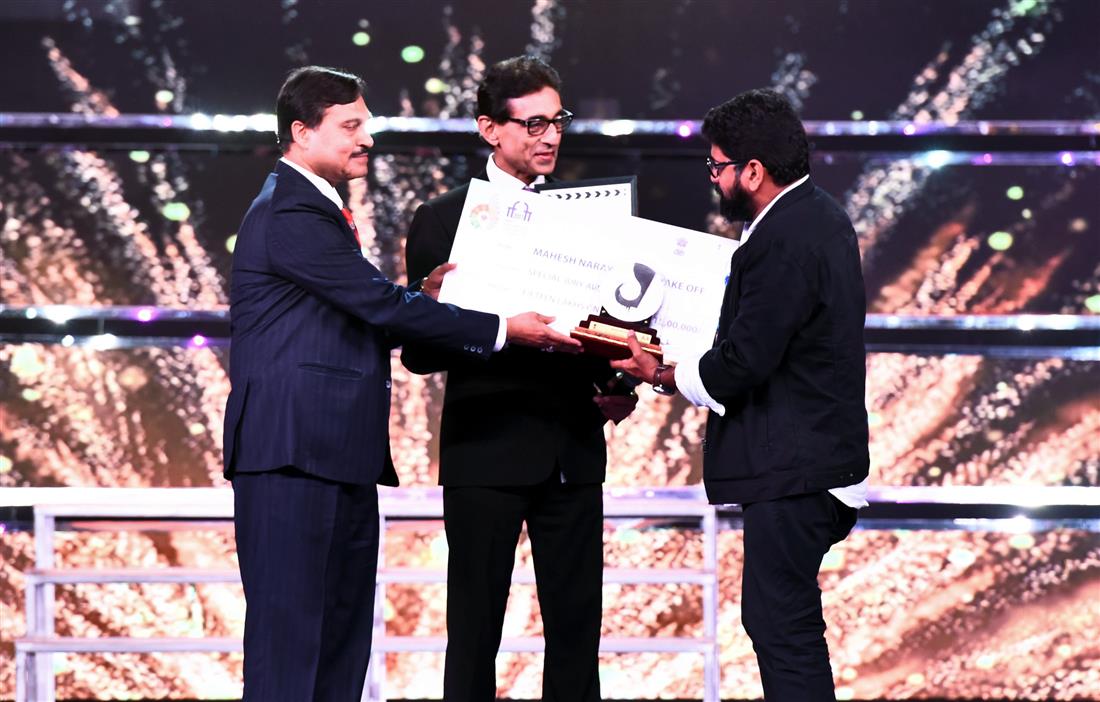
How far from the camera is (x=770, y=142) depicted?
2367 millimetres

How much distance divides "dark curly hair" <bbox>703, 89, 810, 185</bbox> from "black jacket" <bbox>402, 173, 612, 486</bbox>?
1.79 feet

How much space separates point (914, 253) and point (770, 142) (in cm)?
138

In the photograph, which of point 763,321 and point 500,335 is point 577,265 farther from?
point 763,321

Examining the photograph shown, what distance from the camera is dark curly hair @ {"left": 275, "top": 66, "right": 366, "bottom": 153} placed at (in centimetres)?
234

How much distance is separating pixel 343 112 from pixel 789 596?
45.4 inches

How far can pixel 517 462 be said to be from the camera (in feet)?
8.39

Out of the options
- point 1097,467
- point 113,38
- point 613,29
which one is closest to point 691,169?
point 613,29

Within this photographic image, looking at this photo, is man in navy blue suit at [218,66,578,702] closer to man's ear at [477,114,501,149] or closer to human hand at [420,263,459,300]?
human hand at [420,263,459,300]

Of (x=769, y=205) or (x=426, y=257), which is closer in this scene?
(x=769, y=205)

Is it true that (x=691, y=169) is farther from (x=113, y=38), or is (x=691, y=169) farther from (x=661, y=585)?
(x=113, y=38)

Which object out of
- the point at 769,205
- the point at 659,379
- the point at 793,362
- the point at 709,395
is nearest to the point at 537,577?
the point at 659,379

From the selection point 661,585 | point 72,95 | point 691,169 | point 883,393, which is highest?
point 72,95

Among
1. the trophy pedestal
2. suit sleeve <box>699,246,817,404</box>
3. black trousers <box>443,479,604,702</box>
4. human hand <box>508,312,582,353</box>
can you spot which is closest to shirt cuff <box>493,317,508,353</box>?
human hand <box>508,312,582,353</box>

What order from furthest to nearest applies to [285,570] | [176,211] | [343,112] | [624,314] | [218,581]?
[176,211], [218,581], [624,314], [343,112], [285,570]
